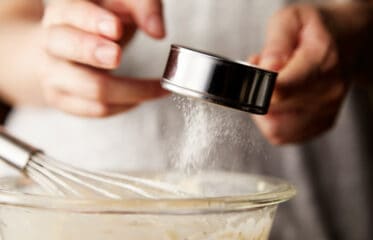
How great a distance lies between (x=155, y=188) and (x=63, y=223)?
141 millimetres

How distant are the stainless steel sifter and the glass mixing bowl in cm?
7

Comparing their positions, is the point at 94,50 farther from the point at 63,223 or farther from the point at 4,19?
the point at 4,19

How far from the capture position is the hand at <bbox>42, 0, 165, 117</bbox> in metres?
0.53

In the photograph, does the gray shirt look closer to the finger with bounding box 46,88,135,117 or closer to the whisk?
the finger with bounding box 46,88,135,117

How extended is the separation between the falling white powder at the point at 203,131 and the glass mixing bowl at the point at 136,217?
0.29ft

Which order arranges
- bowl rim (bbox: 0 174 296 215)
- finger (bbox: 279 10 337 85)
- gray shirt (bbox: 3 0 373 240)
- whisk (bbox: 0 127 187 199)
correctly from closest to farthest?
bowl rim (bbox: 0 174 296 215) < whisk (bbox: 0 127 187 199) < finger (bbox: 279 10 337 85) < gray shirt (bbox: 3 0 373 240)

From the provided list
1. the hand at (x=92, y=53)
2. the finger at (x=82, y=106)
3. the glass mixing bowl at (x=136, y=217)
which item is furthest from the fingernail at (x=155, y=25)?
the glass mixing bowl at (x=136, y=217)

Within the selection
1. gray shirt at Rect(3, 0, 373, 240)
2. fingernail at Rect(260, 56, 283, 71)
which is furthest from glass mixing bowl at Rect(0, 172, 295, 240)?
gray shirt at Rect(3, 0, 373, 240)

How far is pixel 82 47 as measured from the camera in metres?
0.54

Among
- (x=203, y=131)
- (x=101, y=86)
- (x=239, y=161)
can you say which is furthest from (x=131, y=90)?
(x=239, y=161)

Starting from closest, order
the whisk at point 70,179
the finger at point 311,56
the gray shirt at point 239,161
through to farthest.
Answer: the whisk at point 70,179, the finger at point 311,56, the gray shirt at point 239,161

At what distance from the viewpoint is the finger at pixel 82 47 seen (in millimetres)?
511

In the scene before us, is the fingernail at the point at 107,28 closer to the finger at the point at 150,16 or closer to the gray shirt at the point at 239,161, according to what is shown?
the finger at the point at 150,16

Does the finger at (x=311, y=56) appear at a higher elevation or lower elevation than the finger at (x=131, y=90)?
higher
